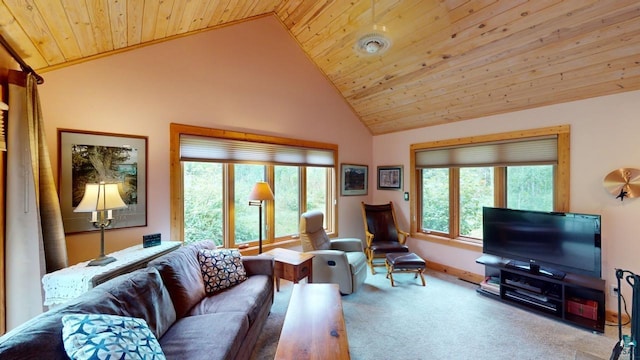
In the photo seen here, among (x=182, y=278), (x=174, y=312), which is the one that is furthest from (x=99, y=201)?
(x=174, y=312)

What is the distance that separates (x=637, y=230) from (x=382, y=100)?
3.29 m

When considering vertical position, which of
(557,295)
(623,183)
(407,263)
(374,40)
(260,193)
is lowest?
(557,295)

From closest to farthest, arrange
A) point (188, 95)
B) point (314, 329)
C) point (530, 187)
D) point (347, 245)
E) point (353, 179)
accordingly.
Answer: point (314, 329), point (188, 95), point (530, 187), point (347, 245), point (353, 179)

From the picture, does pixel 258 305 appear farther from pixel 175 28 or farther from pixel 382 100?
pixel 382 100

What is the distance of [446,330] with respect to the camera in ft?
8.31

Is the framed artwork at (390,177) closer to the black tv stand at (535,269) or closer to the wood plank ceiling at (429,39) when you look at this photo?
the wood plank ceiling at (429,39)

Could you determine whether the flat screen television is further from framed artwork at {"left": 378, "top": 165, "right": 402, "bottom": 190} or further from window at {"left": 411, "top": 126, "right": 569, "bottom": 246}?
framed artwork at {"left": 378, "top": 165, "right": 402, "bottom": 190}

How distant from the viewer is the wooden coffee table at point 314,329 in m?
1.51

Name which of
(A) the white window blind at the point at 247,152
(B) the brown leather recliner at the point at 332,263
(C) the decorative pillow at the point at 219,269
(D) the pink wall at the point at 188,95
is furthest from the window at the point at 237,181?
(C) the decorative pillow at the point at 219,269

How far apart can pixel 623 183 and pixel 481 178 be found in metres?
1.40

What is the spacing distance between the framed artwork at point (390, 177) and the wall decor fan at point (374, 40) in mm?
2827

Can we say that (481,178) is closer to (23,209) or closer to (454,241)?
(454,241)

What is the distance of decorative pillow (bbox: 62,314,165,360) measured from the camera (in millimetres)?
1057

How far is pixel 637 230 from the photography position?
2588mm
